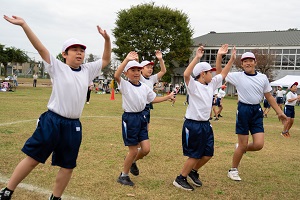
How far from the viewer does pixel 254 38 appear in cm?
4966

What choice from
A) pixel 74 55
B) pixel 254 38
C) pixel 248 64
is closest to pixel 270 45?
pixel 254 38

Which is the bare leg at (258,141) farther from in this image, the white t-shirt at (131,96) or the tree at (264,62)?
the tree at (264,62)

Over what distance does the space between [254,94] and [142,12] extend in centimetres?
4170

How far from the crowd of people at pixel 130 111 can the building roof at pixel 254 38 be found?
42.4m

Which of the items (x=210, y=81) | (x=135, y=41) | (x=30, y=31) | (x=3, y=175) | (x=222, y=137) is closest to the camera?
(x=30, y=31)

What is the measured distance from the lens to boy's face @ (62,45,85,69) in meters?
3.96

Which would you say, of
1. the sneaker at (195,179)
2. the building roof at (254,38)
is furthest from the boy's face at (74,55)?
the building roof at (254,38)

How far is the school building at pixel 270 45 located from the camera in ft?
143

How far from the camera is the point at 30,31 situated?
11.9ft

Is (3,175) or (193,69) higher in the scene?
(193,69)

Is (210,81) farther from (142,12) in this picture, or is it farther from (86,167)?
(142,12)

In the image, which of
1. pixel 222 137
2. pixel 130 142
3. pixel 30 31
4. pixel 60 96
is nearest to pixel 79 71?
pixel 60 96

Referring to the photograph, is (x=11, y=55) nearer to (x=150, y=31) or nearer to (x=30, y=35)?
(x=150, y=31)

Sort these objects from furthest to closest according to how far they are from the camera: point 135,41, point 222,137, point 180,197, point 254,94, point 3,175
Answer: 1. point 135,41
2. point 222,137
3. point 254,94
4. point 3,175
5. point 180,197
